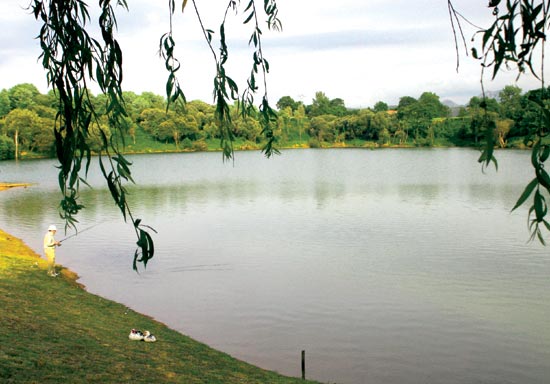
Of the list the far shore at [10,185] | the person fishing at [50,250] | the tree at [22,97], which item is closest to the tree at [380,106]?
the tree at [22,97]

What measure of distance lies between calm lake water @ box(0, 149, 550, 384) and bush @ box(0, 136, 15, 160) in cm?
4940

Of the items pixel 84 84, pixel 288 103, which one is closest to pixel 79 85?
pixel 84 84

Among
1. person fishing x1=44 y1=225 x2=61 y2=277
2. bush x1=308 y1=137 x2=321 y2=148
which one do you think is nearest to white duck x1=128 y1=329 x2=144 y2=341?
person fishing x1=44 y1=225 x2=61 y2=277

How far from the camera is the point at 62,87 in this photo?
275cm

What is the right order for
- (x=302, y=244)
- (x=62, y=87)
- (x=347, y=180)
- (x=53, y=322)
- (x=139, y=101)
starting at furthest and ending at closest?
(x=139, y=101) < (x=347, y=180) < (x=302, y=244) < (x=53, y=322) < (x=62, y=87)

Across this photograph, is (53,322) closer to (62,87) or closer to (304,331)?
(304,331)

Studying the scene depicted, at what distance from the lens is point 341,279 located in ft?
53.7

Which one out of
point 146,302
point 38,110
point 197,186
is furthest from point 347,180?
point 38,110

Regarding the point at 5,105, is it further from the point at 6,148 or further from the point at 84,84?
the point at 84,84

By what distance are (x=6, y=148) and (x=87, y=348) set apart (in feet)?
257

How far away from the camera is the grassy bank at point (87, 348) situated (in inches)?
286

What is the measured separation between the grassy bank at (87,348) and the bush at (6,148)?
71.6 m

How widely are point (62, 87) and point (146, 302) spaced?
12.3 m

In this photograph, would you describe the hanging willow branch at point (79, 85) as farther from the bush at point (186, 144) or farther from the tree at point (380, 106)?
the tree at point (380, 106)
